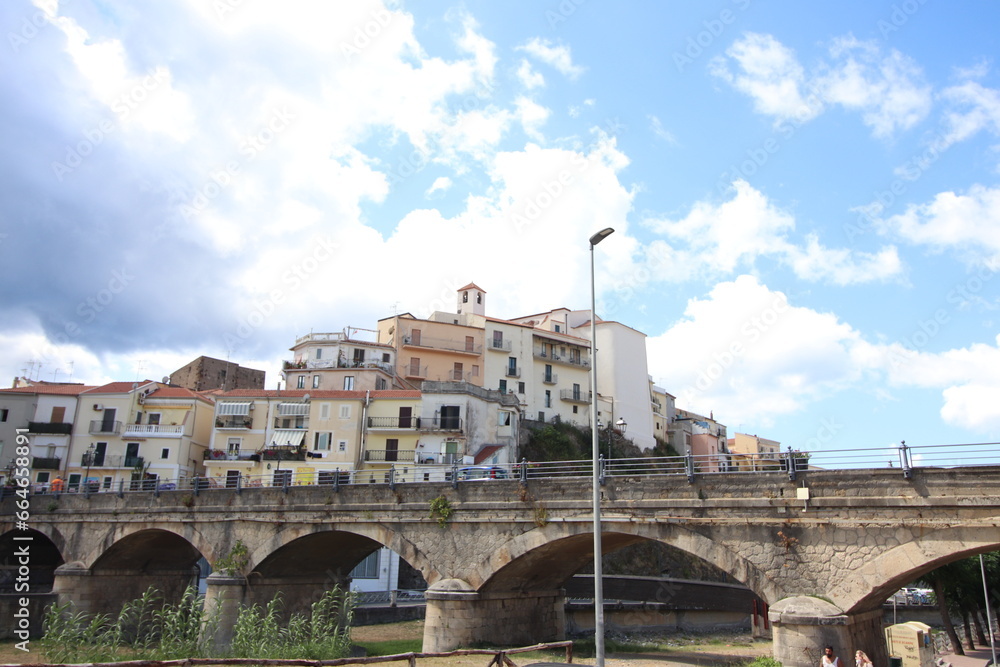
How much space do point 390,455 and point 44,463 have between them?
24143mm

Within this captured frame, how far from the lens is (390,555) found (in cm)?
4497

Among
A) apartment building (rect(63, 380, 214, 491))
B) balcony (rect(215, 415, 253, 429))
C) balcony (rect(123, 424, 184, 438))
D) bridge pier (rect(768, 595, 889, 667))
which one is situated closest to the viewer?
bridge pier (rect(768, 595, 889, 667))

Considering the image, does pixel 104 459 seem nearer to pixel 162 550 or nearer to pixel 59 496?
pixel 59 496

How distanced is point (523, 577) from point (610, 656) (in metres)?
6.86

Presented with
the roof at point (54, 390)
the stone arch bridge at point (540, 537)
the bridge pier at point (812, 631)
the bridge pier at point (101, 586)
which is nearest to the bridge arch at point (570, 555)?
the stone arch bridge at point (540, 537)

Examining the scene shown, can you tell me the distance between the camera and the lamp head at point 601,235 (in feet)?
48.8

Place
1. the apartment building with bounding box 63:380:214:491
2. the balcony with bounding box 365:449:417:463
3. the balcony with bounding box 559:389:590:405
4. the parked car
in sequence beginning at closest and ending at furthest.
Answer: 1. the parked car
2. the balcony with bounding box 365:449:417:463
3. the apartment building with bounding box 63:380:214:491
4. the balcony with bounding box 559:389:590:405

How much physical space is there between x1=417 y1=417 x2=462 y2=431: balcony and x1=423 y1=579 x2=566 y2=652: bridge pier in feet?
78.0

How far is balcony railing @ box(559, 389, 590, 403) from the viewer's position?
60.3 meters

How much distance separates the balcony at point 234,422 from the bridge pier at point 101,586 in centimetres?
1297

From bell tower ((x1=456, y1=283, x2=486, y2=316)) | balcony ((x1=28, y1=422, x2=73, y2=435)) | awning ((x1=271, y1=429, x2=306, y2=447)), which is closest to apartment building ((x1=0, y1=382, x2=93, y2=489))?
balcony ((x1=28, y1=422, x2=73, y2=435))

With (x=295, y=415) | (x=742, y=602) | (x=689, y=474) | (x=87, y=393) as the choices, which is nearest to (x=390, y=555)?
(x=295, y=415)

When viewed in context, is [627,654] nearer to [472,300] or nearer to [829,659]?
[829,659]

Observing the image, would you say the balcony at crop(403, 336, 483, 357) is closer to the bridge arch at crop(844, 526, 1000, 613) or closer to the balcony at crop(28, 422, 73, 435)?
the balcony at crop(28, 422, 73, 435)
